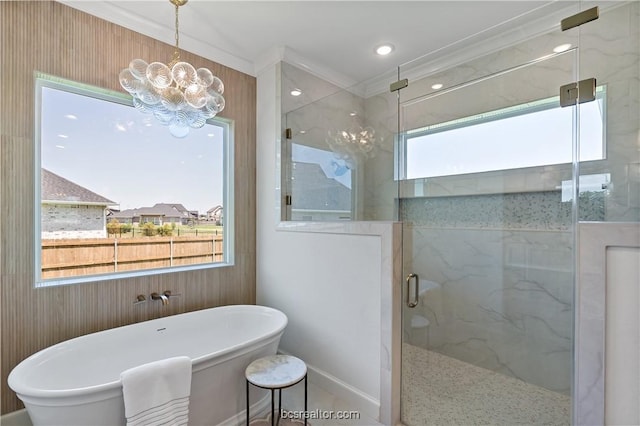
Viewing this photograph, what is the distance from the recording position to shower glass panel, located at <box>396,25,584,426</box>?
1979 millimetres

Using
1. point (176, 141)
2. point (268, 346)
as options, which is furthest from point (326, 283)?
point (176, 141)

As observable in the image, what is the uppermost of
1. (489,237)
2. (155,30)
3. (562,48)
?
(155,30)

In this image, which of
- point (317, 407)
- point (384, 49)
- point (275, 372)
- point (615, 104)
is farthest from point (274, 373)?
point (384, 49)

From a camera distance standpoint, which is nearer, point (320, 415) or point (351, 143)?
point (320, 415)

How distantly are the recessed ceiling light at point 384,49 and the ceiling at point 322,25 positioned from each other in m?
0.05

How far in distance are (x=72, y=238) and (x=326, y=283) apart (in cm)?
187

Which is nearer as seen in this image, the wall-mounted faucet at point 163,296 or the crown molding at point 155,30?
the crown molding at point 155,30

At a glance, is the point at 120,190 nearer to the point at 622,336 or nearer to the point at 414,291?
the point at 414,291

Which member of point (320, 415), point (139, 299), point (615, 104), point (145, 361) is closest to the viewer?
point (615, 104)

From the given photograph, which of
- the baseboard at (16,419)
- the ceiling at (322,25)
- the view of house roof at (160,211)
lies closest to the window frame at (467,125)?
the ceiling at (322,25)

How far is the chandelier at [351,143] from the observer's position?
2.76 meters

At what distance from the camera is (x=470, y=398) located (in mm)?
2100

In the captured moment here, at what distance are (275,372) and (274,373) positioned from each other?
0.04 ft

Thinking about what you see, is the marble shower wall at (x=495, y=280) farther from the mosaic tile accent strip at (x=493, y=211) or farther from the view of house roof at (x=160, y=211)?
the view of house roof at (x=160, y=211)
